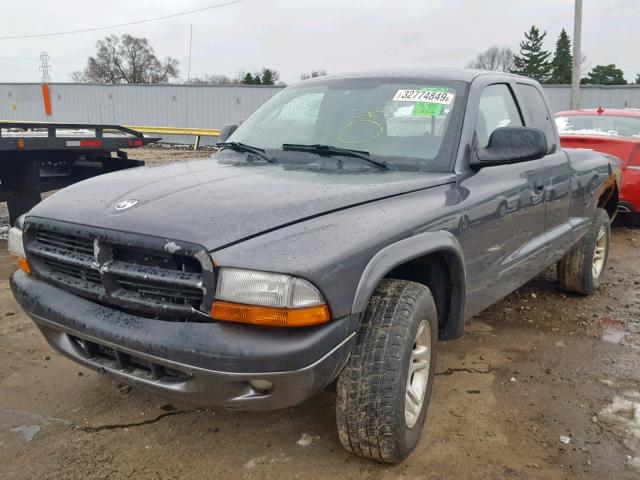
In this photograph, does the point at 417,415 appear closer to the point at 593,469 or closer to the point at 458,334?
the point at 458,334

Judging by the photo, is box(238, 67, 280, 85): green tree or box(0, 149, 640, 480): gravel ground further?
box(238, 67, 280, 85): green tree

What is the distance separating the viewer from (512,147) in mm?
2986

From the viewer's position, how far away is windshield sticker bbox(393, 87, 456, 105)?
10.5 feet

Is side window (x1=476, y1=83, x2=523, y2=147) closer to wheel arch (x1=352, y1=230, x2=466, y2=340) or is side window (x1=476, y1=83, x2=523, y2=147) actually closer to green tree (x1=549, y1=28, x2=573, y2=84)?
wheel arch (x1=352, y1=230, x2=466, y2=340)

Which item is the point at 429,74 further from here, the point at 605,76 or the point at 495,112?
the point at 605,76

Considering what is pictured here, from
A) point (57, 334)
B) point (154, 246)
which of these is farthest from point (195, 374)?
point (57, 334)

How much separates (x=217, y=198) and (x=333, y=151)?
947 mm

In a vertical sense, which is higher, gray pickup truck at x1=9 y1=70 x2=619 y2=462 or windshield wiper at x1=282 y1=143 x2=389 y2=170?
windshield wiper at x1=282 y1=143 x2=389 y2=170

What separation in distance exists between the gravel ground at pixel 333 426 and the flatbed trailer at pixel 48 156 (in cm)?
279

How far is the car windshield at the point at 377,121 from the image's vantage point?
3.07m

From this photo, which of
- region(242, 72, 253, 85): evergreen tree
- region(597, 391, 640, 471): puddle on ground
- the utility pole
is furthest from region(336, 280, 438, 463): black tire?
region(242, 72, 253, 85): evergreen tree

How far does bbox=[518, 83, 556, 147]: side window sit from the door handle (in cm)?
40

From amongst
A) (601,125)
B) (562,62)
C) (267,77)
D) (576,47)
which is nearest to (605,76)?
(562,62)

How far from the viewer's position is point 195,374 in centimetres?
204
